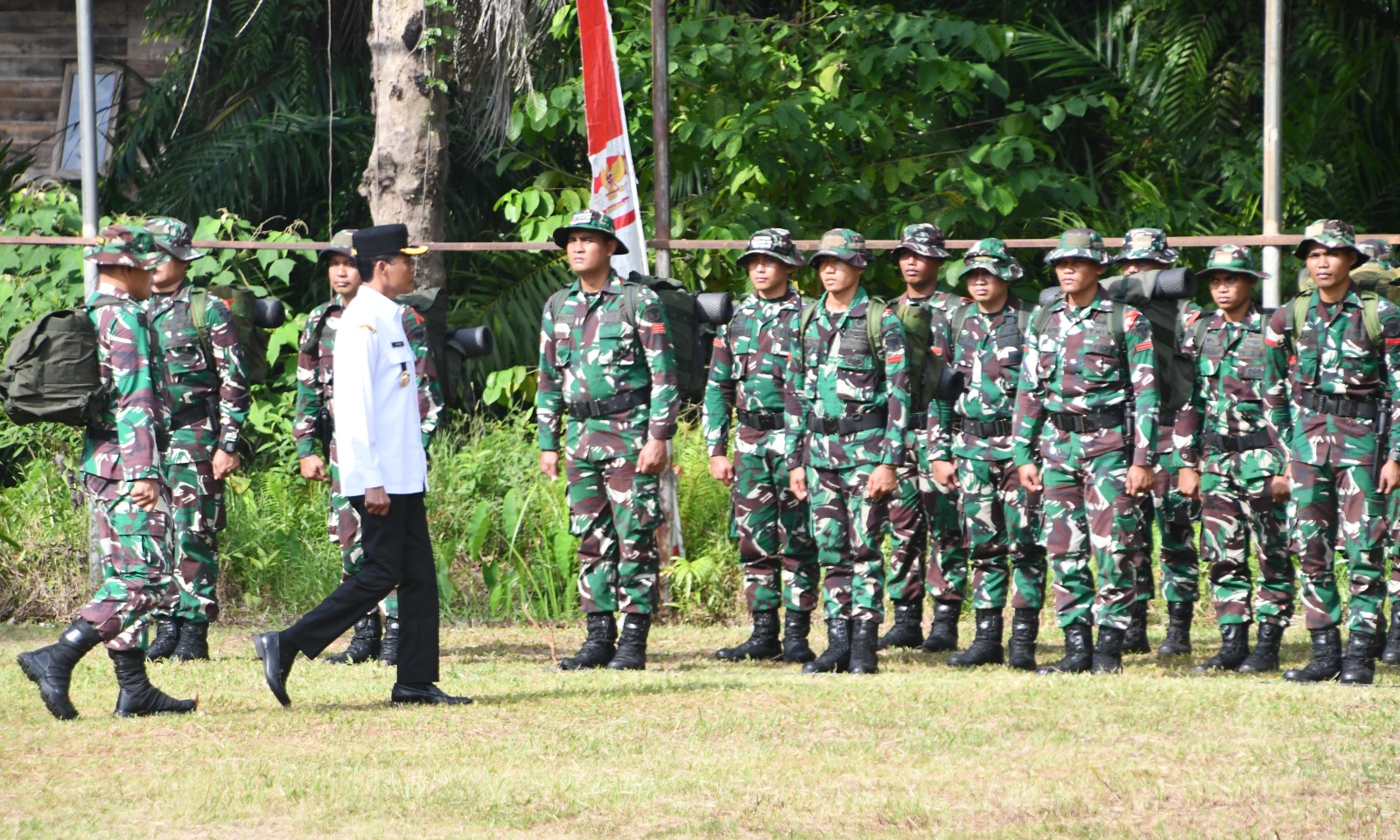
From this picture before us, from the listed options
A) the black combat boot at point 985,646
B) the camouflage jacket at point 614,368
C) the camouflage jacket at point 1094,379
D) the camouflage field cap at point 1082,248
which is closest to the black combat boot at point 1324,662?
the camouflage jacket at point 1094,379

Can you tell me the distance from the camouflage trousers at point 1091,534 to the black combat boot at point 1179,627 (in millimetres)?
1074

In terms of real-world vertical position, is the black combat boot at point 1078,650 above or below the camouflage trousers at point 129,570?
below

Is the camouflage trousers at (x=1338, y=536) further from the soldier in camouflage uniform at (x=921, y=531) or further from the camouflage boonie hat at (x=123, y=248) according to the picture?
the camouflage boonie hat at (x=123, y=248)

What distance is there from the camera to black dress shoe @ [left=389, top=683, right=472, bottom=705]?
296 inches

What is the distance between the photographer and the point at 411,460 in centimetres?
728

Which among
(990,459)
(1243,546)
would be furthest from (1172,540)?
(990,459)

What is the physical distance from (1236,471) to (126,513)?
5.09m

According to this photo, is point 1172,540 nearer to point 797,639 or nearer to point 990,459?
point 990,459

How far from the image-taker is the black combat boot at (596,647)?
8828 mm

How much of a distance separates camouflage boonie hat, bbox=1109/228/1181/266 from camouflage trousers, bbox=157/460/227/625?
4817mm

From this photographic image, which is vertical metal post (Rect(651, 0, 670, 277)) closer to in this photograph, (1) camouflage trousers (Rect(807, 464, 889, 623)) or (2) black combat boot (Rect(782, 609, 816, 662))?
(2) black combat boot (Rect(782, 609, 816, 662))

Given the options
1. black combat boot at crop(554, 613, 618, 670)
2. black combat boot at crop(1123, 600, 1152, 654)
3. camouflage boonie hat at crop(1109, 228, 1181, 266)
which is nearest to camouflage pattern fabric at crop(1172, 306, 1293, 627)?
camouflage boonie hat at crop(1109, 228, 1181, 266)

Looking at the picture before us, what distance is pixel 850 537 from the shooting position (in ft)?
28.2

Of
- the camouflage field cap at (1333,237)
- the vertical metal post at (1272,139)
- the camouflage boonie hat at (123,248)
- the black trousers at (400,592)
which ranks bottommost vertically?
the black trousers at (400,592)
